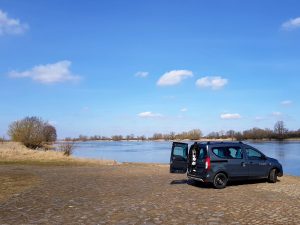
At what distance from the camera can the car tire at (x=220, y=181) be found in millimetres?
15903

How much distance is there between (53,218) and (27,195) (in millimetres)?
4194

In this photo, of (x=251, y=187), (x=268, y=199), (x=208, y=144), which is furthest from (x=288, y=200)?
(x=208, y=144)

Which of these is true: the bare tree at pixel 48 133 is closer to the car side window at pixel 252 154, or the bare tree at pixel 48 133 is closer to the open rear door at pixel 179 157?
the open rear door at pixel 179 157

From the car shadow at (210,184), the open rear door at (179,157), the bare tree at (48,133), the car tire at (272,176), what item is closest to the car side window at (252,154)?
the car tire at (272,176)

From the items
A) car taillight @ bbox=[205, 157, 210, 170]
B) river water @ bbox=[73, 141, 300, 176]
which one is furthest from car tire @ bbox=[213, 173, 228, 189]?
river water @ bbox=[73, 141, 300, 176]

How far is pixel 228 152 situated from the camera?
16844 millimetres

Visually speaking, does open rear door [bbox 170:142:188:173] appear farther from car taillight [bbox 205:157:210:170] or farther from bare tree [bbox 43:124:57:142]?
bare tree [bbox 43:124:57:142]

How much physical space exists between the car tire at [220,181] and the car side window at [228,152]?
79 cm

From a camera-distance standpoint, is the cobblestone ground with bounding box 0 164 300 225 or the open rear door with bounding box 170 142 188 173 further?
the open rear door with bounding box 170 142 188 173

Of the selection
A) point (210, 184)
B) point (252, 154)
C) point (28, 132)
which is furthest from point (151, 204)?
point (28, 132)

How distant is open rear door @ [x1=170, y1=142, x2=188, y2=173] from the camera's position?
17.6 m

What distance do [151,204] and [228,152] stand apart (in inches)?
227

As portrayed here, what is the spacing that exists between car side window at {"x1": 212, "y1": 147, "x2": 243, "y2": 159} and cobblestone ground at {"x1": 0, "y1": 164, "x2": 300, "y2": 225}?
1.16m

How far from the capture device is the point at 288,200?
12.7 metres
